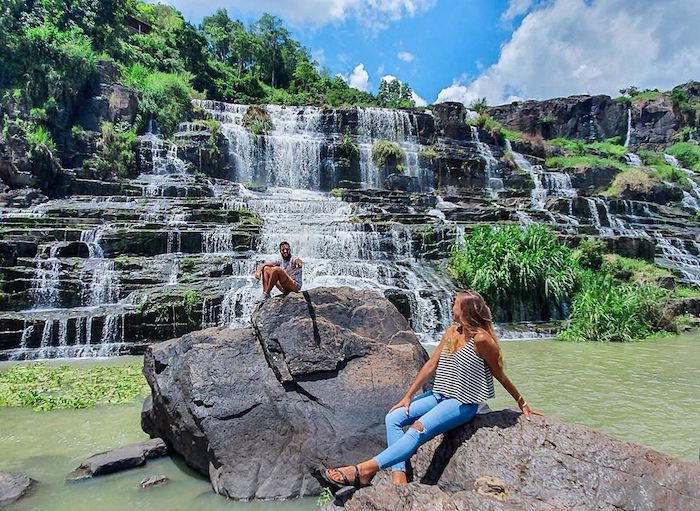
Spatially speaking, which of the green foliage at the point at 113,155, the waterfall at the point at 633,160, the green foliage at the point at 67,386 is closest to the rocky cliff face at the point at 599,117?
the waterfall at the point at 633,160

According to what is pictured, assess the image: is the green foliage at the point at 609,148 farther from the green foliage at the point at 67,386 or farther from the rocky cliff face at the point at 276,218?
the green foliage at the point at 67,386

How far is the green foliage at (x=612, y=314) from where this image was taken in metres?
12.9

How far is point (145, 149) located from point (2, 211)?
8.76m

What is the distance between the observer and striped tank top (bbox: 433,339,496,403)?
11.5 feet

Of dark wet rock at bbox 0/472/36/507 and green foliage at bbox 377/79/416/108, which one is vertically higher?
green foliage at bbox 377/79/416/108

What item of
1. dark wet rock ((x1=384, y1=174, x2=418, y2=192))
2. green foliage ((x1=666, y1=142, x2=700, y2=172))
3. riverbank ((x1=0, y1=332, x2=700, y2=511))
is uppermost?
green foliage ((x1=666, y1=142, x2=700, y2=172))

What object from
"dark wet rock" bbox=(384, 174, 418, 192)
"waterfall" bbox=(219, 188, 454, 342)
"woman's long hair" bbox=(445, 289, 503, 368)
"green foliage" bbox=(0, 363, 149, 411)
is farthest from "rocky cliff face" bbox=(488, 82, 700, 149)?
"woman's long hair" bbox=(445, 289, 503, 368)

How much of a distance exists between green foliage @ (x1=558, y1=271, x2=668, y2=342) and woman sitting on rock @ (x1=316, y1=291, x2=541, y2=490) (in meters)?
10.4

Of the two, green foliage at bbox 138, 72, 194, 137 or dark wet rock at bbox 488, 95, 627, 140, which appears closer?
green foliage at bbox 138, 72, 194, 137

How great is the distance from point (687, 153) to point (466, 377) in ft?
144

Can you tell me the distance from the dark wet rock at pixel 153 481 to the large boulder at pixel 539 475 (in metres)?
2.15

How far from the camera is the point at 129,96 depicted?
26.5m

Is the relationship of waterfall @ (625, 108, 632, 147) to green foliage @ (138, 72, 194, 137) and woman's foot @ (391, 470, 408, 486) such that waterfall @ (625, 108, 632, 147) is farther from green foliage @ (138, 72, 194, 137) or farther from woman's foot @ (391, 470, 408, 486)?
woman's foot @ (391, 470, 408, 486)

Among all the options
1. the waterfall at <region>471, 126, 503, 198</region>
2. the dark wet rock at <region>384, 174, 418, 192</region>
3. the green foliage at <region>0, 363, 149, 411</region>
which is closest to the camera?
the green foliage at <region>0, 363, 149, 411</region>
